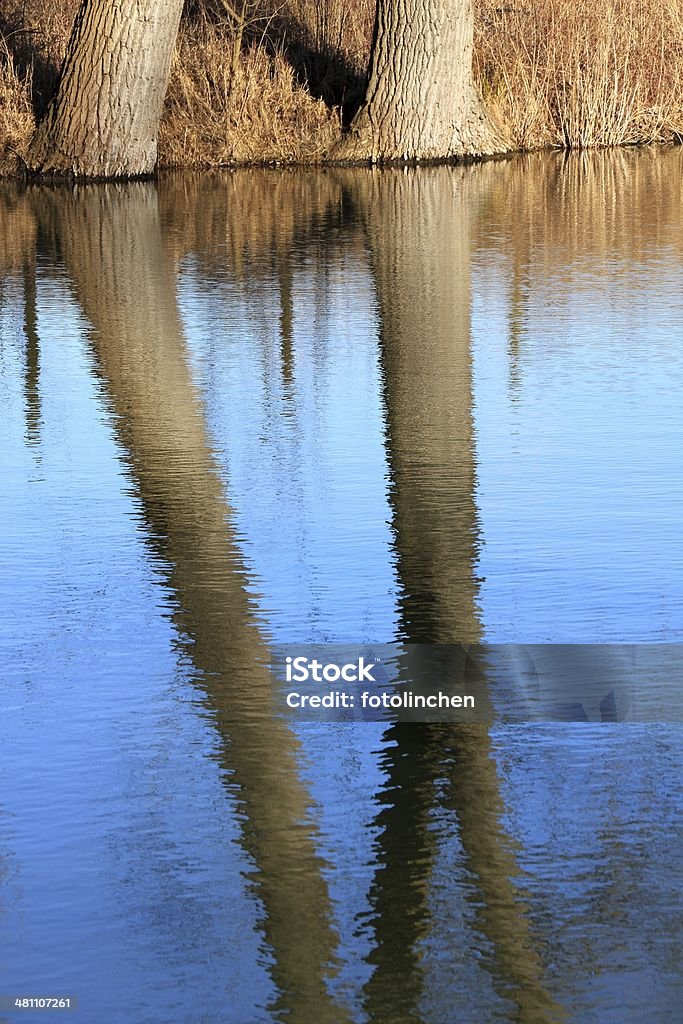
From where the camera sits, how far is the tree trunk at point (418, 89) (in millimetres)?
18688

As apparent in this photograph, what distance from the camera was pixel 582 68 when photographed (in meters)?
20.3

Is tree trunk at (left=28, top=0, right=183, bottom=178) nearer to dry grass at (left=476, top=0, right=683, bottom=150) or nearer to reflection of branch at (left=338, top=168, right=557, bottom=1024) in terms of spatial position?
dry grass at (left=476, top=0, right=683, bottom=150)

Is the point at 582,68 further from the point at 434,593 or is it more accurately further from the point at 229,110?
the point at 434,593

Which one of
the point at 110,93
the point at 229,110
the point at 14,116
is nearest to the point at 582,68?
the point at 229,110

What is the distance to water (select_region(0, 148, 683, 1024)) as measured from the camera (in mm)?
2994

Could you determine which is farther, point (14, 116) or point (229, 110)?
point (229, 110)

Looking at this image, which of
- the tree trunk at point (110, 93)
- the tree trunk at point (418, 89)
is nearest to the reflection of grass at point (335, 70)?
the tree trunk at point (418, 89)

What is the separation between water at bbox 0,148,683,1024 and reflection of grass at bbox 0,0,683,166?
8.61 metres

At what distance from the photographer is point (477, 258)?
11.4 meters

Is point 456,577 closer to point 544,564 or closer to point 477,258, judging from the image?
point 544,564

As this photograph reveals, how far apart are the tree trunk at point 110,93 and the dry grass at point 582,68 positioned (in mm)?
4483

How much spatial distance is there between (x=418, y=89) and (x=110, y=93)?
11.4 feet

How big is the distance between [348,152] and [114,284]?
9206mm

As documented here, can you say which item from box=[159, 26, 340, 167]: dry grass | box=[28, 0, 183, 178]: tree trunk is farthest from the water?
box=[159, 26, 340, 167]: dry grass
